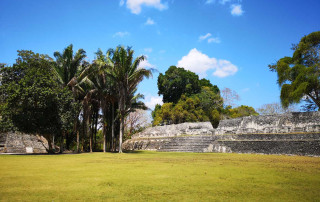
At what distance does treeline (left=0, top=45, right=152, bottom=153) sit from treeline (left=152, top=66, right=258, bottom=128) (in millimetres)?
14024

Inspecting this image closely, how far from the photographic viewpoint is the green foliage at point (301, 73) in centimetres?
1497

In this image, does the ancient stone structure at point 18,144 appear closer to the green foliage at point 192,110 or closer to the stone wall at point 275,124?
the stone wall at point 275,124

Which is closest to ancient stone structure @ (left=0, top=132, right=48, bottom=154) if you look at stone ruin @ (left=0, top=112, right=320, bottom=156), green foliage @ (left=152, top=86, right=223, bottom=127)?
stone ruin @ (left=0, top=112, right=320, bottom=156)

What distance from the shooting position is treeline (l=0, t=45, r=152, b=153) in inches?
558

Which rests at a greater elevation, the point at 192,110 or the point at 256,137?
the point at 192,110

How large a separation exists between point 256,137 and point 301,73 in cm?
555

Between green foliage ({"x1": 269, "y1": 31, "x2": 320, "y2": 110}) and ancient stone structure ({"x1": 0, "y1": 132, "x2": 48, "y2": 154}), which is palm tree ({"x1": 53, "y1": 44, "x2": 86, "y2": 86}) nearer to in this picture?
ancient stone structure ({"x1": 0, "y1": 132, "x2": 48, "y2": 154})

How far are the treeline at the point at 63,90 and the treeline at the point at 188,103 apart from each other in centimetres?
1402

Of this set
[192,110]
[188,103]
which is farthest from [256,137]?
[188,103]

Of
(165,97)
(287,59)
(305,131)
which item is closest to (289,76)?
(287,59)

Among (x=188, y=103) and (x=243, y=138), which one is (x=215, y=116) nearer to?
(x=188, y=103)

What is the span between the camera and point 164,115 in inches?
1372

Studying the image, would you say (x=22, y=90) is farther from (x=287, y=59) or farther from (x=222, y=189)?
(x=287, y=59)

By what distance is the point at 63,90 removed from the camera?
51.4 feet
